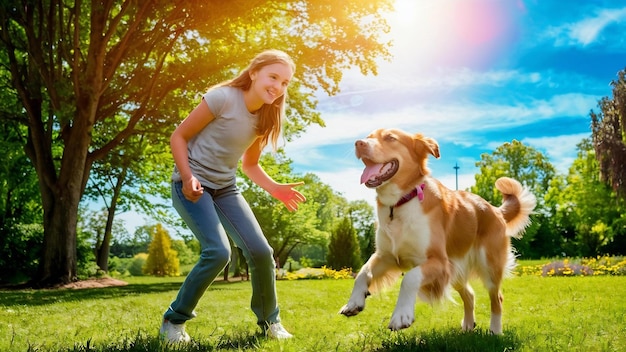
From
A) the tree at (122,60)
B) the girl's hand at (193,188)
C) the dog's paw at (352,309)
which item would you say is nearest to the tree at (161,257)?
the tree at (122,60)

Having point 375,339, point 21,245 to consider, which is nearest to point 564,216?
point 21,245

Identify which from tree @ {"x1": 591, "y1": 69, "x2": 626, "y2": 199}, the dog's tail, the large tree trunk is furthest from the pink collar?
tree @ {"x1": 591, "y1": 69, "x2": 626, "y2": 199}

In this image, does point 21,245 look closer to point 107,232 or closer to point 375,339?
point 107,232

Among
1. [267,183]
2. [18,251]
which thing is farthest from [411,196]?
[18,251]

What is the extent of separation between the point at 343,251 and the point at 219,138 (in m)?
19.2

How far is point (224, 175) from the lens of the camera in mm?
4766

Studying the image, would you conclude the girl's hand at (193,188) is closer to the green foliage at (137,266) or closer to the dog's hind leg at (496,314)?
the dog's hind leg at (496,314)

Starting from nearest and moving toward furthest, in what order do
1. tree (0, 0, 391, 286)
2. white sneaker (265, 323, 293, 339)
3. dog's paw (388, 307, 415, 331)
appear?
dog's paw (388, 307, 415, 331), white sneaker (265, 323, 293, 339), tree (0, 0, 391, 286)

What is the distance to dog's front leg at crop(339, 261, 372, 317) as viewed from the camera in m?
4.20

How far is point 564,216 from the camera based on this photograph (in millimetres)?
42844

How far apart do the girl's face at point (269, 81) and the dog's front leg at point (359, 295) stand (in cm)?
159

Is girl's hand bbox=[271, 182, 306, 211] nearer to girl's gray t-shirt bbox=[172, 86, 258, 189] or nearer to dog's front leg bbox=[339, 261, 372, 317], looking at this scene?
girl's gray t-shirt bbox=[172, 86, 258, 189]

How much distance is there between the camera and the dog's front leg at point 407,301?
3.98 m

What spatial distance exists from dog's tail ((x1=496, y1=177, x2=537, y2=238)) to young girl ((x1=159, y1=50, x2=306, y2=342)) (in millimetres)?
2838
